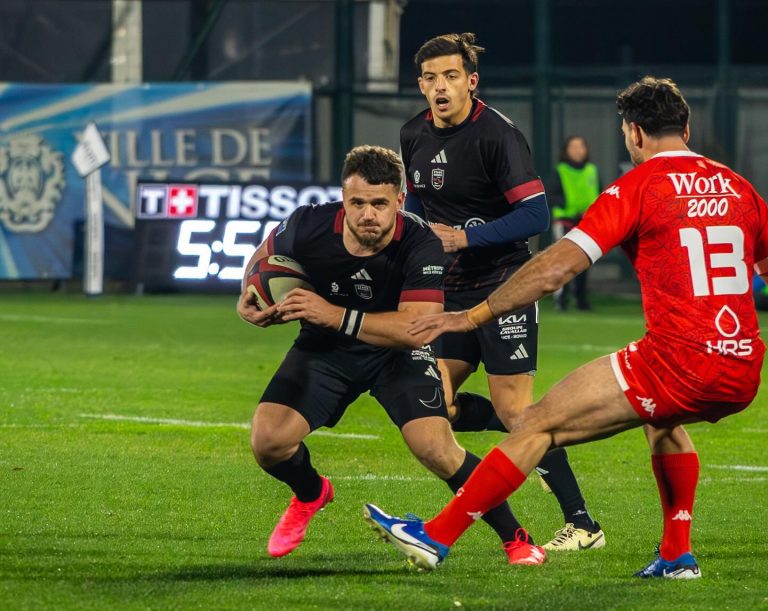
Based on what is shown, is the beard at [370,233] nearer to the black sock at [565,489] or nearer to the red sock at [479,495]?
the red sock at [479,495]

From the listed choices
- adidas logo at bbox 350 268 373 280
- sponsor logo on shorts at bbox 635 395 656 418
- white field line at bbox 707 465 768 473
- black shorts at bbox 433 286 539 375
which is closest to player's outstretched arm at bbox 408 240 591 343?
sponsor logo on shorts at bbox 635 395 656 418

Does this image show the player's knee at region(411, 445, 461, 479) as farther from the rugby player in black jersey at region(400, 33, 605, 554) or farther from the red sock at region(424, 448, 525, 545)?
the rugby player in black jersey at region(400, 33, 605, 554)

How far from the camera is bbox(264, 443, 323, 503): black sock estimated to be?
22.2ft

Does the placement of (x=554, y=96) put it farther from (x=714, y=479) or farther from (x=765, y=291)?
(x=714, y=479)

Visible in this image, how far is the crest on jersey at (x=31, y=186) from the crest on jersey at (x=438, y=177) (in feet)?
49.8

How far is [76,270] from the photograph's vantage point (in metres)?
22.4

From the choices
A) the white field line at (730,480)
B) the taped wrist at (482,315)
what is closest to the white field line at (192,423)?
the white field line at (730,480)

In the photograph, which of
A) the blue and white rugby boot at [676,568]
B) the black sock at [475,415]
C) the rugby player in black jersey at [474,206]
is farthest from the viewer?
the black sock at [475,415]

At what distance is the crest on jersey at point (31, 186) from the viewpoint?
872 inches

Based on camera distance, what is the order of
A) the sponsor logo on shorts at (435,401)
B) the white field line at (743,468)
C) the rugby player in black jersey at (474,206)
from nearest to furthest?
the sponsor logo on shorts at (435,401) → the rugby player in black jersey at (474,206) → the white field line at (743,468)

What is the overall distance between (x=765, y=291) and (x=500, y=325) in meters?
13.8

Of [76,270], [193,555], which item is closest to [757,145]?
[76,270]

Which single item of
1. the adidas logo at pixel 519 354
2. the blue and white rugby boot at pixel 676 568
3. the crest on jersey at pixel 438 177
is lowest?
the blue and white rugby boot at pixel 676 568

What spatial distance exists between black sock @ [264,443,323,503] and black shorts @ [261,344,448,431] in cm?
15
